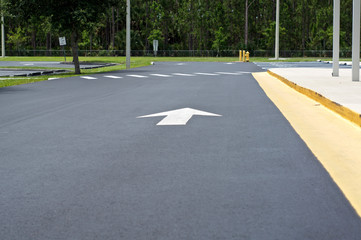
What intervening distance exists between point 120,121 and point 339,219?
22.6 ft

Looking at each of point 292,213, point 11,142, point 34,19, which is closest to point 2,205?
point 292,213

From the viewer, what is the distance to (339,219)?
4.93 m

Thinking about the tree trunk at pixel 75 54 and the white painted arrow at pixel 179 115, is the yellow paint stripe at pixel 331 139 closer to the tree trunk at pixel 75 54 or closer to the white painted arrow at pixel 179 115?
the white painted arrow at pixel 179 115

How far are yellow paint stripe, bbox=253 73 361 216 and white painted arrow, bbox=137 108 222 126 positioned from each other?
1774 millimetres

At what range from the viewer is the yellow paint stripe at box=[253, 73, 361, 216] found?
636cm

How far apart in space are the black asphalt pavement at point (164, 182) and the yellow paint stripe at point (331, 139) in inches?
5.6

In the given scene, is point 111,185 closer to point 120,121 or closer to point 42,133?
point 42,133

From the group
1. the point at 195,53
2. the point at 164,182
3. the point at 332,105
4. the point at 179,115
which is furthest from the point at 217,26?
the point at 164,182

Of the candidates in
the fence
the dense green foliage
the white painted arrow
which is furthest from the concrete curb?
the dense green foliage

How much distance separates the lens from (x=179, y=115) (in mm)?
12227

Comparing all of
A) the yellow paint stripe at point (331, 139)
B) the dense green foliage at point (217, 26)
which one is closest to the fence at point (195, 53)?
the dense green foliage at point (217, 26)

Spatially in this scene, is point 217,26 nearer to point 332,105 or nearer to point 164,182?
point 332,105

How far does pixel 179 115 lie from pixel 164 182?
6.01m

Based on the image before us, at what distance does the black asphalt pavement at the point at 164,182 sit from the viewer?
4.74 meters
